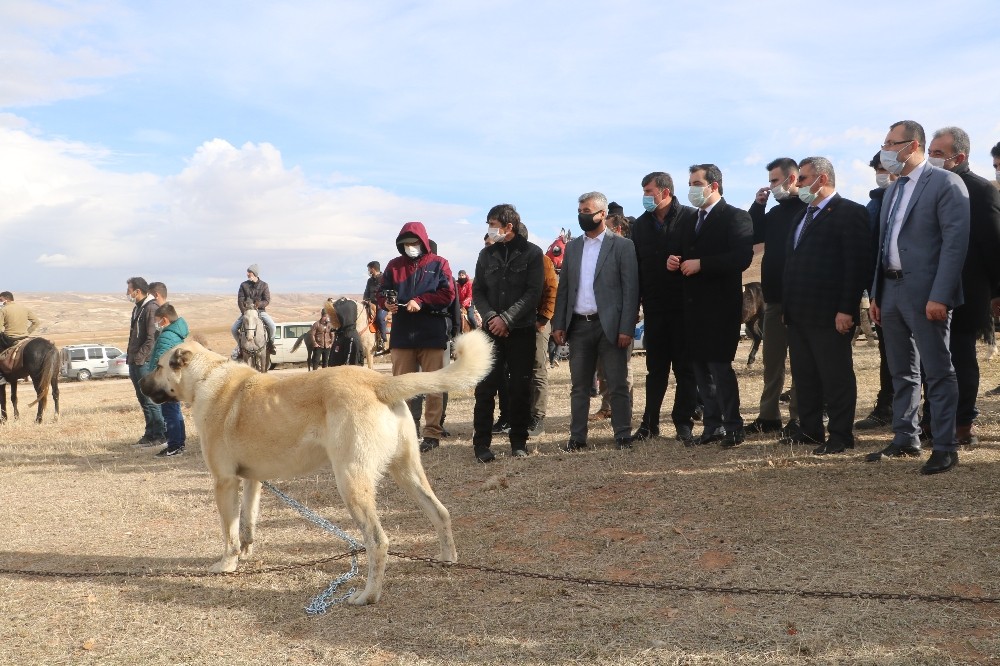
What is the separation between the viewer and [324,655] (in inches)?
147

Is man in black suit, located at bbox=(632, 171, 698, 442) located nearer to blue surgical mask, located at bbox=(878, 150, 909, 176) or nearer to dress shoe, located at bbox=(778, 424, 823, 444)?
dress shoe, located at bbox=(778, 424, 823, 444)

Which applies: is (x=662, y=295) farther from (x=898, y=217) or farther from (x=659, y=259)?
(x=898, y=217)

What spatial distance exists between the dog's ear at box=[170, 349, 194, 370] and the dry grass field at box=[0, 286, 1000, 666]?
129 centimetres

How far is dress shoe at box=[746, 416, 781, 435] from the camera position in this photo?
8.27m

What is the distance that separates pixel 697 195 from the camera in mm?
7750

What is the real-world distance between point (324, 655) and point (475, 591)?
979 mm

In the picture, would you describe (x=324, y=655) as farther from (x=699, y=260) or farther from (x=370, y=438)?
(x=699, y=260)

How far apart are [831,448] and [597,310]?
2484 mm

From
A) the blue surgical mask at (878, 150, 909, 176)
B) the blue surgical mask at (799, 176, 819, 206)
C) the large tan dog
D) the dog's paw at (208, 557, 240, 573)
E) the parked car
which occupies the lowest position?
the parked car

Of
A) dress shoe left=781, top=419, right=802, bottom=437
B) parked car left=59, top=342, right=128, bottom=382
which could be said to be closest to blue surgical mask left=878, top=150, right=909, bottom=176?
dress shoe left=781, top=419, right=802, bottom=437

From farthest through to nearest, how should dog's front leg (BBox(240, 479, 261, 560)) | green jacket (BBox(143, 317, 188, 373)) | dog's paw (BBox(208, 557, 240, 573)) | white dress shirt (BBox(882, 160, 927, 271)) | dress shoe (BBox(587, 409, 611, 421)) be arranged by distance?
1. dress shoe (BBox(587, 409, 611, 421))
2. green jacket (BBox(143, 317, 188, 373))
3. white dress shirt (BBox(882, 160, 927, 271))
4. dog's front leg (BBox(240, 479, 261, 560))
5. dog's paw (BBox(208, 557, 240, 573))

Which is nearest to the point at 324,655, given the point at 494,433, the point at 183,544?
the point at 183,544

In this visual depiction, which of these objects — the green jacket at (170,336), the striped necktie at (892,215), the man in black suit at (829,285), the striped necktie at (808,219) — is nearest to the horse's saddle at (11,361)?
the green jacket at (170,336)

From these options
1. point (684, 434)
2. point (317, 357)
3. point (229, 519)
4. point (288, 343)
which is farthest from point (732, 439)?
point (288, 343)
